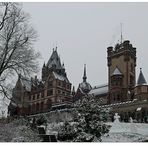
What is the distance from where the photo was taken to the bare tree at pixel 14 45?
943cm

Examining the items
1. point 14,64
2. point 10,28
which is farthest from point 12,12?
point 14,64

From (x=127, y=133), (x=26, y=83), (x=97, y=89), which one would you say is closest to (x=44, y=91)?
(x=97, y=89)

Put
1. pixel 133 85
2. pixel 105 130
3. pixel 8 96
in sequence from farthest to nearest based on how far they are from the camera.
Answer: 1. pixel 133 85
2. pixel 8 96
3. pixel 105 130

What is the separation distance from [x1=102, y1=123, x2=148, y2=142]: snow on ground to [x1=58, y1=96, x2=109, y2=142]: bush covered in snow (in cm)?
20

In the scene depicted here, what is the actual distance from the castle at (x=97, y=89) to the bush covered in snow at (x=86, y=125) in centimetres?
89

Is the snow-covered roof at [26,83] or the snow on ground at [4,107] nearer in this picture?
the snow on ground at [4,107]

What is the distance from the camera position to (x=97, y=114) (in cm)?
855

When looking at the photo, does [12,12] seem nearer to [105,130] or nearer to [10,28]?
[10,28]

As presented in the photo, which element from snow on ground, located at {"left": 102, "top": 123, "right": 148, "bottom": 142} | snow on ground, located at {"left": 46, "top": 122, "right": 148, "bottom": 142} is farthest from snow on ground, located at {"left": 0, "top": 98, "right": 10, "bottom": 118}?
snow on ground, located at {"left": 102, "top": 123, "right": 148, "bottom": 142}

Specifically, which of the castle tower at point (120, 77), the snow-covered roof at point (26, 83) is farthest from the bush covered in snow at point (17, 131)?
the castle tower at point (120, 77)

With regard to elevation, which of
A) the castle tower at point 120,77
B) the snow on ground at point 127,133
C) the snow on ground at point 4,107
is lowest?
the snow on ground at point 127,133

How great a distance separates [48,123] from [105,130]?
1764 mm

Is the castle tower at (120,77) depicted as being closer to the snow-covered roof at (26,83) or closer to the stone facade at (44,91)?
the stone facade at (44,91)

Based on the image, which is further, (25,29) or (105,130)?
(25,29)
